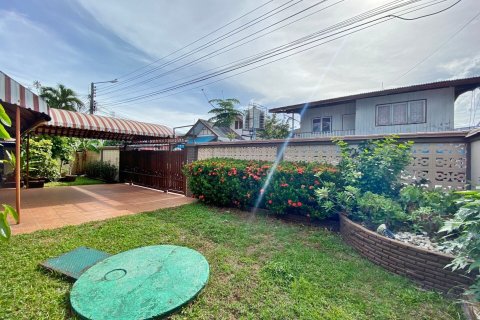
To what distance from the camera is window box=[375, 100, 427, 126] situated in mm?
12039

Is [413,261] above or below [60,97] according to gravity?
below

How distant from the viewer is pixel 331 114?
15148 mm

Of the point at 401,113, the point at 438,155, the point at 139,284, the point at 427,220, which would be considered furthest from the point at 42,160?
the point at 401,113

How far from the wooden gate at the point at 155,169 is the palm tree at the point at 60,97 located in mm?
10487

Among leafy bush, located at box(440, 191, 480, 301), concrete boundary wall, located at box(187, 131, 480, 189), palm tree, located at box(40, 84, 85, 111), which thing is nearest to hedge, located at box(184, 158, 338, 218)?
concrete boundary wall, located at box(187, 131, 480, 189)

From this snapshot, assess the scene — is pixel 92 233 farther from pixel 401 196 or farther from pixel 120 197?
pixel 401 196

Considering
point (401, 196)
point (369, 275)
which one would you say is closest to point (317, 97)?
point (401, 196)

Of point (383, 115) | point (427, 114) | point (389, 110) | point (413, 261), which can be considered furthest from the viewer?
point (383, 115)

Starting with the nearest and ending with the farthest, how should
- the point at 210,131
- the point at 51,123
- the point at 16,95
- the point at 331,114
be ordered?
the point at 16,95, the point at 51,123, the point at 331,114, the point at 210,131

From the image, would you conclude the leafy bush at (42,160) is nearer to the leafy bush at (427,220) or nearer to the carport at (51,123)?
the carport at (51,123)

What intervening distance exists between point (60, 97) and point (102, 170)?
9.73m

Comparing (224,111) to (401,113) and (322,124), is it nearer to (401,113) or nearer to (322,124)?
(322,124)

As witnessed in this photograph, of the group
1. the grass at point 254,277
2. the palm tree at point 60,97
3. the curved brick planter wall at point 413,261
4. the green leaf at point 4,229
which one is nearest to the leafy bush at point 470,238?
the curved brick planter wall at point 413,261

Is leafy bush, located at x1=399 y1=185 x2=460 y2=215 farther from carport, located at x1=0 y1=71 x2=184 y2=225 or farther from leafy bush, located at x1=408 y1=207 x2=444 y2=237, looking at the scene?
carport, located at x1=0 y1=71 x2=184 y2=225
